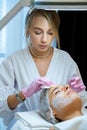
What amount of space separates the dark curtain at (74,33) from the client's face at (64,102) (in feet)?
2.29

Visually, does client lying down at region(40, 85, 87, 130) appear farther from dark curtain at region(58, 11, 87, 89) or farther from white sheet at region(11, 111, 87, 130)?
dark curtain at region(58, 11, 87, 89)

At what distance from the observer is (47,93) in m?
1.27

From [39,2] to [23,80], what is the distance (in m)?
0.47

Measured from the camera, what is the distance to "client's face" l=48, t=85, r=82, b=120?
1209 mm

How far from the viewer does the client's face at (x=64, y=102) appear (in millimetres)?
1209

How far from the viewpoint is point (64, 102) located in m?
1.22

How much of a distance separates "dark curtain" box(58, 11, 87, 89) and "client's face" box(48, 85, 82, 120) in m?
0.70

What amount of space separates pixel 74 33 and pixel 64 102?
0.79 m

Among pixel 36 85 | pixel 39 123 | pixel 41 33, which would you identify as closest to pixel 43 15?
pixel 41 33

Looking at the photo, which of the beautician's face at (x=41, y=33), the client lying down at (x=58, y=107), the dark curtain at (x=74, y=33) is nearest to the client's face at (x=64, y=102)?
the client lying down at (x=58, y=107)

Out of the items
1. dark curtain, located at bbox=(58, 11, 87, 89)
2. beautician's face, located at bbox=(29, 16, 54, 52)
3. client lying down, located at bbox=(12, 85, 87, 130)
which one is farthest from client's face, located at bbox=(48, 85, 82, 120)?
dark curtain, located at bbox=(58, 11, 87, 89)

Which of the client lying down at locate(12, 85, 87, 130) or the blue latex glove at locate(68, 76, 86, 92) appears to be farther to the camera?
the blue latex glove at locate(68, 76, 86, 92)

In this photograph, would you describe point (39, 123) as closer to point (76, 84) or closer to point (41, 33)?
point (76, 84)

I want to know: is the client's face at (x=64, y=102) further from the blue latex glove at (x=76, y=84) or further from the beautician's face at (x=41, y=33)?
the beautician's face at (x=41, y=33)
